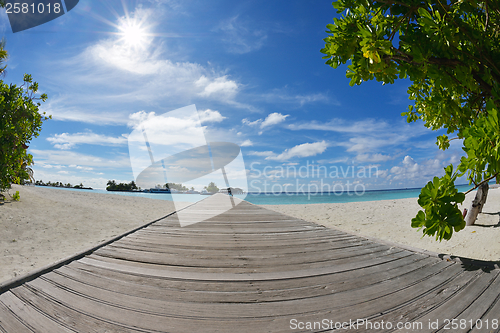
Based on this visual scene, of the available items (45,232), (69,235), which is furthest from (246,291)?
(45,232)

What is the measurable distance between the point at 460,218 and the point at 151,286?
325 centimetres

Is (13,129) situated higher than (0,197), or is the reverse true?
Result: (13,129)

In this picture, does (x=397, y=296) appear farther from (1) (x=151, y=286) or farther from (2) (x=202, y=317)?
(1) (x=151, y=286)

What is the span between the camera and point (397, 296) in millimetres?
2293

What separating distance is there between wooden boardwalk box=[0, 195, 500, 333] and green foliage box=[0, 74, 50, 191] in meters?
7.65

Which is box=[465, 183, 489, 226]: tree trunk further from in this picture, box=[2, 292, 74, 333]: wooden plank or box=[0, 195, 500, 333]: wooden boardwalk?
box=[2, 292, 74, 333]: wooden plank

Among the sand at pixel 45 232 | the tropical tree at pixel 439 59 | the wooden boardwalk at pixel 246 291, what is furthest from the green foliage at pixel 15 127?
the tropical tree at pixel 439 59

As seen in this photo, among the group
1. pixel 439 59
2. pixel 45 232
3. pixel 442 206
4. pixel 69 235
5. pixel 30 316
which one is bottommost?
pixel 69 235

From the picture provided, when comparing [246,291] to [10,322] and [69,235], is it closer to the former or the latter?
[10,322]

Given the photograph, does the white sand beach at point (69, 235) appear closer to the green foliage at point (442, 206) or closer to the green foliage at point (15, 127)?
the green foliage at point (15, 127)

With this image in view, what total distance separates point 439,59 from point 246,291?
338 cm

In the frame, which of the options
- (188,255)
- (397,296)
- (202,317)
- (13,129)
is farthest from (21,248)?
(397,296)

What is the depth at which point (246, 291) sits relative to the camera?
2379 millimetres

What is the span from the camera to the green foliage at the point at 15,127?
7.80 meters
